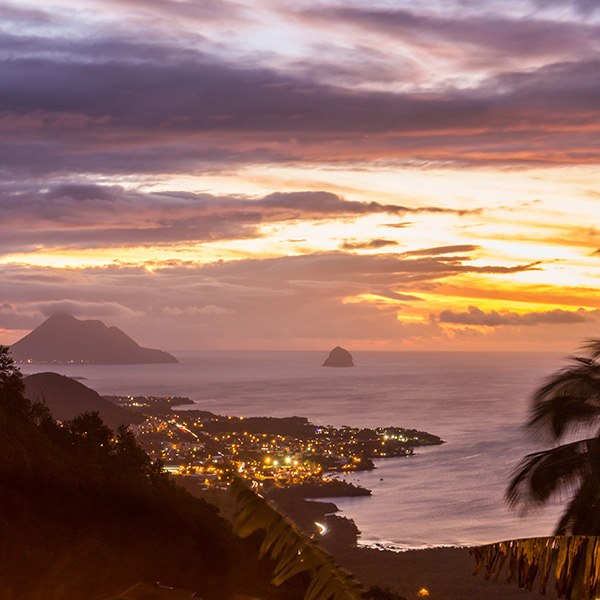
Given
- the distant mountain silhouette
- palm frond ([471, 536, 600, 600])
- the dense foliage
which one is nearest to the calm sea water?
palm frond ([471, 536, 600, 600])

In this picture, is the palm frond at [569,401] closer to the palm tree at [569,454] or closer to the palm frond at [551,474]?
the palm tree at [569,454]

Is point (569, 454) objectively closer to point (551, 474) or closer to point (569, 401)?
point (551, 474)

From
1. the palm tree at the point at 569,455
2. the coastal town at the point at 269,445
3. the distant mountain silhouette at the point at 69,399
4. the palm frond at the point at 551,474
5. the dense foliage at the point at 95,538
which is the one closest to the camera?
the palm tree at the point at 569,455

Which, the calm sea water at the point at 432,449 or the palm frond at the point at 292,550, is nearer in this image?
the palm frond at the point at 292,550

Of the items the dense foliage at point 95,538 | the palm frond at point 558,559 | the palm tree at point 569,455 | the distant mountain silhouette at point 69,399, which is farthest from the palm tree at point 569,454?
the distant mountain silhouette at point 69,399

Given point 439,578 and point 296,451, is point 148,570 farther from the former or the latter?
point 296,451

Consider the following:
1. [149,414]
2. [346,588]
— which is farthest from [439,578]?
[149,414]
